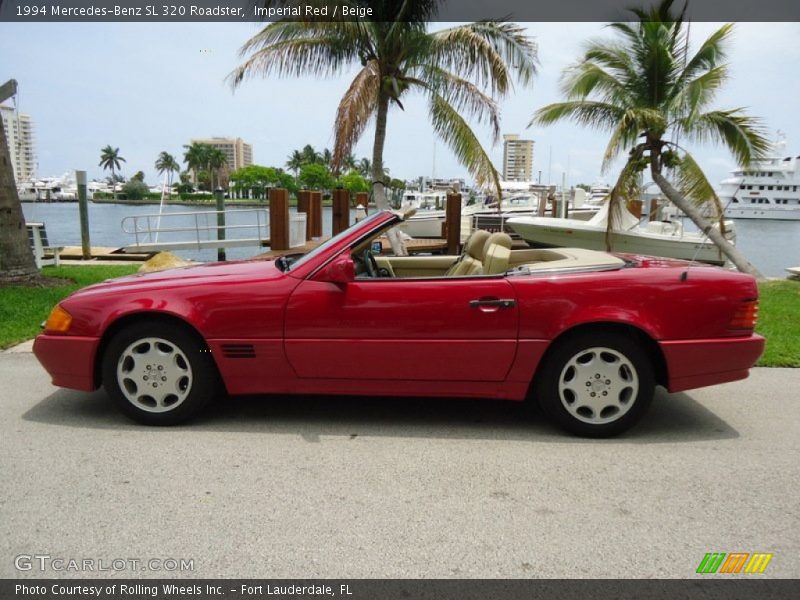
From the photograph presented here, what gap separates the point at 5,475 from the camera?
3479mm

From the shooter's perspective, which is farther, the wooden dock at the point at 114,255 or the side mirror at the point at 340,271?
the wooden dock at the point at 114,255

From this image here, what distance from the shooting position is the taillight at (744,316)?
409cm

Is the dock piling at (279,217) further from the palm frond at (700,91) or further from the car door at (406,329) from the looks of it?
the car door at (406,329)

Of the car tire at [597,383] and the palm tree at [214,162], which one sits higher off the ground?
the palm tree at [214,162]

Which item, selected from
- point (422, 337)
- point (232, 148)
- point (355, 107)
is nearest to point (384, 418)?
point (422, 337)

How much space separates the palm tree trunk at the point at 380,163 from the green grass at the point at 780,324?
6784 mm

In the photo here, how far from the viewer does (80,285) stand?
1016 cm

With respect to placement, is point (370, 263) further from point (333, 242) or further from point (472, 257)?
point (472, 257)

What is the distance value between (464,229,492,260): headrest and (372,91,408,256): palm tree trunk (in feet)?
27.1

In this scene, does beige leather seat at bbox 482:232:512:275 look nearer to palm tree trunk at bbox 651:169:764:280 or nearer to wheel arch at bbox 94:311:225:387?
wheel arch at bbox 94:311:225:387

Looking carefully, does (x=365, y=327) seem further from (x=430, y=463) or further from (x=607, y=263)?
(x=607, y=263)

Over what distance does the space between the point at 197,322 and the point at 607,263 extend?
2705 millimetres

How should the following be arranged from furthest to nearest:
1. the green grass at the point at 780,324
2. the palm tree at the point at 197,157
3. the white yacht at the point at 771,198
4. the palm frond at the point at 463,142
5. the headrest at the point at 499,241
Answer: the palm tree at the point at 197,157
the white yacht at the point at 771,198
the palm frond at the point at 463,142
the green grass at the point at 780,324
the headrest at the point at 499,241
